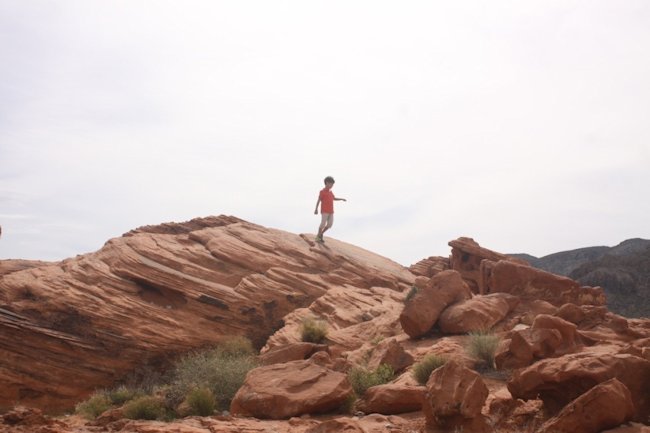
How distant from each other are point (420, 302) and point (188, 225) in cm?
1295

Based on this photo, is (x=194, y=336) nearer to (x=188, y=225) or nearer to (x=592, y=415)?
(x=188, y=225)

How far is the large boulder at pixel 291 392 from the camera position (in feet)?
34.3

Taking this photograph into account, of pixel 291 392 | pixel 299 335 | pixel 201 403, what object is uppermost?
pixel 299 335

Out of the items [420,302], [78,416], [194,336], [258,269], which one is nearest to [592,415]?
[420,302]

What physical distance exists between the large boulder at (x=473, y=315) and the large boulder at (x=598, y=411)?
7.70 metres

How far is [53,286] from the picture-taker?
18.7m

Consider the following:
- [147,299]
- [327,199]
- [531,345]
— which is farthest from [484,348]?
[147,299]

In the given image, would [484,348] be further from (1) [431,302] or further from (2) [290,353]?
(2) [290,353]

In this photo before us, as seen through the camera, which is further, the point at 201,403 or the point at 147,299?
the point at 147,299

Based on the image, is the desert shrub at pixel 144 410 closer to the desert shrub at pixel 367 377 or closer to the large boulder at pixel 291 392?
the large boulder at pixel 291 392

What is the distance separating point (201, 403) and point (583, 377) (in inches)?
315

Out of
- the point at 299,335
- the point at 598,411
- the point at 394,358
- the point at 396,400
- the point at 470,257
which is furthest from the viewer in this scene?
the point at 470,257

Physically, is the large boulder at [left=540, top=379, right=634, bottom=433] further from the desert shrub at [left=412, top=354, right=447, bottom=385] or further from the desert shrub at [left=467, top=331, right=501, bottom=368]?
the desert shrub at [left=467, top=331, right=501, bottom=368]

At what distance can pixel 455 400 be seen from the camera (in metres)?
8.48
